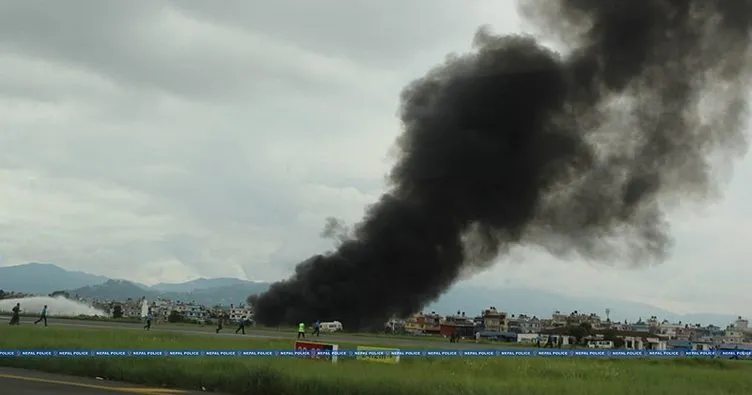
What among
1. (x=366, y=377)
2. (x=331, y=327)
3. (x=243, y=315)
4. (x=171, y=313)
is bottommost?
(x=366, y=377)

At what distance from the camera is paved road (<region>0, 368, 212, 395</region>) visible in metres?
15.2

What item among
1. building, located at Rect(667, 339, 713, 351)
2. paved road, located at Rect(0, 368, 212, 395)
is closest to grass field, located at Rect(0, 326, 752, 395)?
paved road, located at Rect(0, 368, 212, 395)

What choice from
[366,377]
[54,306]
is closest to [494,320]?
[54,306]

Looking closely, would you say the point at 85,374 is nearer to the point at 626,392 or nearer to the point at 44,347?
the point at 44,347

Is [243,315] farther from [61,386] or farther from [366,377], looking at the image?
[366,377]

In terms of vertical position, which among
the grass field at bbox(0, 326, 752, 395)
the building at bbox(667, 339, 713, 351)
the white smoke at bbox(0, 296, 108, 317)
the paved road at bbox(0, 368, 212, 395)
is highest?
the white smoke at bbox(0, 296, 108, 317)

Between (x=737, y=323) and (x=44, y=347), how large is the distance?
16305 centimetres

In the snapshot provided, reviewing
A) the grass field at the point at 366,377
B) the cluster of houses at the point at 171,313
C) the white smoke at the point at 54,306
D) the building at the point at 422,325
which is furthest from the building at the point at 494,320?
the grass field at the point at 366,377

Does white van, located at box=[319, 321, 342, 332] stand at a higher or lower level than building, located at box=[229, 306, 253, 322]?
lower

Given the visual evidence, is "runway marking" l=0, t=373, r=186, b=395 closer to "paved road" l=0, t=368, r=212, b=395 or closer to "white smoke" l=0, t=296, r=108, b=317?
"paved road" l=0, t=368, r=212, b=395

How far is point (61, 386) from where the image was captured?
1634cm

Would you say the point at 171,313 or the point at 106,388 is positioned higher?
the point at 171,313

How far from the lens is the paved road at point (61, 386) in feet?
49.8

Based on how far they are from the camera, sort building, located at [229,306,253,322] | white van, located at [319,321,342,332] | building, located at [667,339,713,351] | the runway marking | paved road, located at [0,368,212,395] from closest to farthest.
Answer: paved road, located at [0,368,212,395]
the runway marking
white van, located at [319,321,342,332]
building, located at [667,339,713,351]
building, located at [229,306,253,322]
